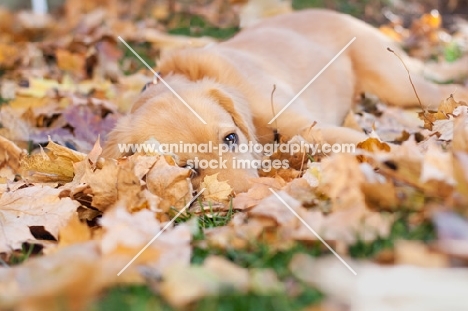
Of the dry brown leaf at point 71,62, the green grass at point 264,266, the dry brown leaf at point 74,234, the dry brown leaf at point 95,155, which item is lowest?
the dry brown leaf at point 71,62

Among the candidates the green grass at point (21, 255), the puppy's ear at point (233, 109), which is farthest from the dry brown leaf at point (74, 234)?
the puppy's ear at point (233, 109)

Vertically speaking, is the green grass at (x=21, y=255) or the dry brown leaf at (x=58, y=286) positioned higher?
the dry brown leaf at (x=58, y=286)

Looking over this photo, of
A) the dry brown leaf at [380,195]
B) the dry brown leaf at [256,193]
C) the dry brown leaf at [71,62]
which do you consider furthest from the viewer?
the dry brown leaf at [71,62]

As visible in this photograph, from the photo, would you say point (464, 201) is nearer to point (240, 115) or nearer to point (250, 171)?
point (250, 171)

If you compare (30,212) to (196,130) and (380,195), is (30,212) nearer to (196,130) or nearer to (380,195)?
(196,130)

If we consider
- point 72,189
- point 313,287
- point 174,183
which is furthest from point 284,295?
point 72,189

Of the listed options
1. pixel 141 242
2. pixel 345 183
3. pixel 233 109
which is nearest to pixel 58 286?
pixel 141 242

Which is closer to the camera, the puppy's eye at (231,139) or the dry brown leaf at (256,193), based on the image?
the dry brown leaf at (256,193)

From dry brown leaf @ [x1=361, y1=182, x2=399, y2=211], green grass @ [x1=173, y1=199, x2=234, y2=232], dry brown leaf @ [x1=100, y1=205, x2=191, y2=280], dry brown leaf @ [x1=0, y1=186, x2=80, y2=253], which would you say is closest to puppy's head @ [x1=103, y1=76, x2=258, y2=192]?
green grass @ [x1=173, y1=199, x2=234, y2=232]

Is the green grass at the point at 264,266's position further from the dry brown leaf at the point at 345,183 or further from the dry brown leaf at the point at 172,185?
the dry brown leaf at the point at 172,185
